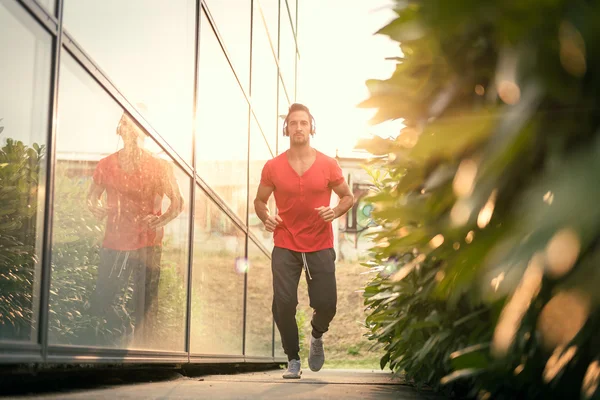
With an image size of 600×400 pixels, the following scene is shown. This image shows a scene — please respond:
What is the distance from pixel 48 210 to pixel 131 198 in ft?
4.53

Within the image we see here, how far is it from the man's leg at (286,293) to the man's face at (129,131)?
6.66ft

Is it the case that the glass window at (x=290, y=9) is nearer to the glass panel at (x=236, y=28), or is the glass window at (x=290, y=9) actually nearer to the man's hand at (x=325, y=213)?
the glass panel at (x=236, y=28)

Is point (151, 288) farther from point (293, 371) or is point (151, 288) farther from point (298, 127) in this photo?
point (298, 127)

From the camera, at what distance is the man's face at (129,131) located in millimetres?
3867

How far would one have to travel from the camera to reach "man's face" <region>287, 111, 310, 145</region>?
242 inches

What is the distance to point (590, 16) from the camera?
64 centimetres

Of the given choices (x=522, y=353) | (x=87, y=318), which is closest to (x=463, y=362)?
(x=522, y=353)

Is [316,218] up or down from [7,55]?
down

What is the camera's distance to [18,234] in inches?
105

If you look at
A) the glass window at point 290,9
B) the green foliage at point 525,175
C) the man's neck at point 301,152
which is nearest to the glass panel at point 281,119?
the glass window at point 290,9

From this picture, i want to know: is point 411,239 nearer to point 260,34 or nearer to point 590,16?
point 590,16

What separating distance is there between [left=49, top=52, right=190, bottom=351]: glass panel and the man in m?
0.86

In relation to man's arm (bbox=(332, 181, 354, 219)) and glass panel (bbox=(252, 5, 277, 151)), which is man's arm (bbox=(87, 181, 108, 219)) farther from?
glass panel (bbox=(252, 5, 277, 151))

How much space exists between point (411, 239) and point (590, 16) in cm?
52
